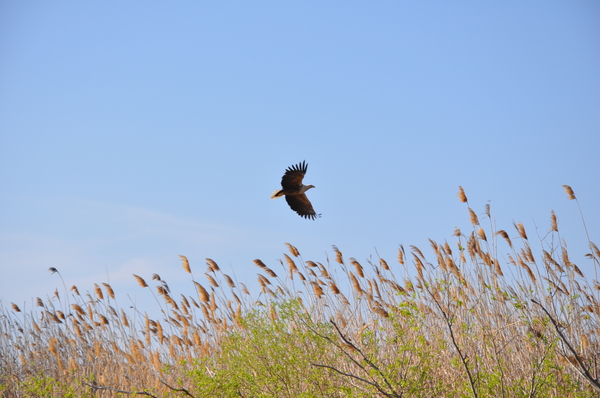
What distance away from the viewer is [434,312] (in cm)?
533

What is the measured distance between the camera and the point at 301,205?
8914mm

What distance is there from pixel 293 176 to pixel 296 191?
1.38ft

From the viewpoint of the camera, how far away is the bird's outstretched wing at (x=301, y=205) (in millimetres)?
8781

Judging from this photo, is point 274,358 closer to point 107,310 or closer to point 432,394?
point 432,394

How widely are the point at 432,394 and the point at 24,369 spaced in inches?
211

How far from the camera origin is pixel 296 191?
8.40m

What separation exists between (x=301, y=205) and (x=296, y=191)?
0.56 meters

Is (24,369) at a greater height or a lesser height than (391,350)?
greater

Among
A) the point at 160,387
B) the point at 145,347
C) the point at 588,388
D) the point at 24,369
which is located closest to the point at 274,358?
the point at 160,387

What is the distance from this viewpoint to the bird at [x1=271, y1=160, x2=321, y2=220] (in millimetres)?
8000

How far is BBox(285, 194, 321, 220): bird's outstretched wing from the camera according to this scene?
8781mm

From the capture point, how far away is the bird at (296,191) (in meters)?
8.00

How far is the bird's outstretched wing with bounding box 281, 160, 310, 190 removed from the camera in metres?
7.96

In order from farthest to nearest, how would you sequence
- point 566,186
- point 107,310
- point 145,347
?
point 107,310, point 145,347, point 566,186
